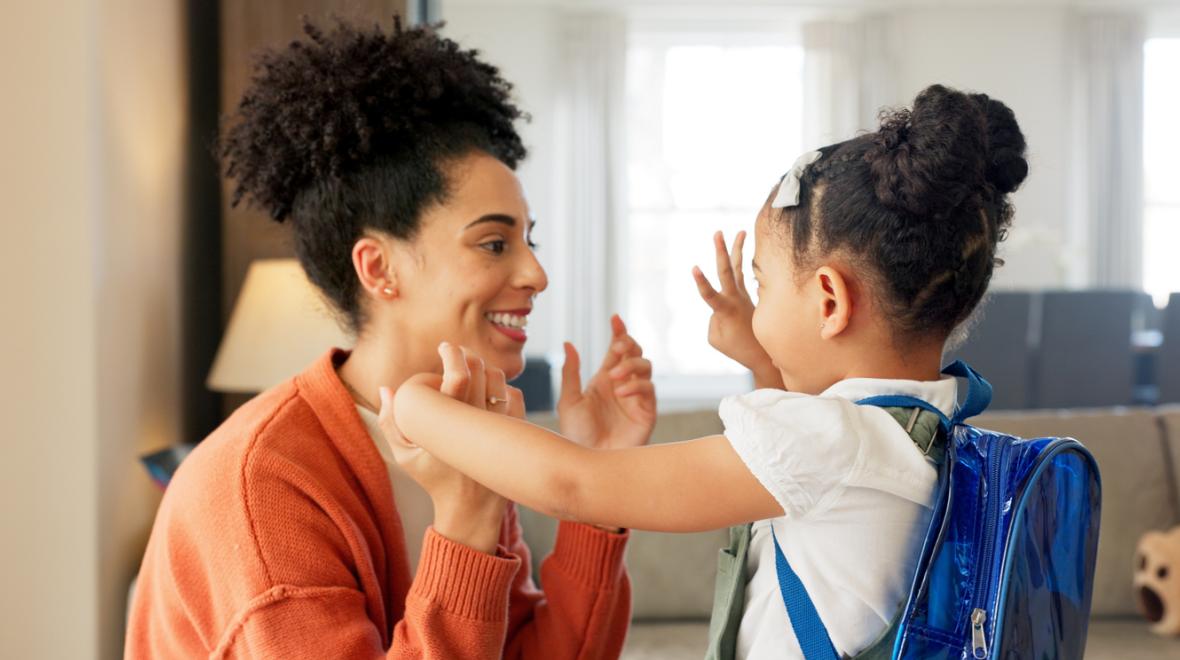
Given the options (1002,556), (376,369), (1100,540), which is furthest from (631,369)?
(1100,540)

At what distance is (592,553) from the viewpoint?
1.39 m

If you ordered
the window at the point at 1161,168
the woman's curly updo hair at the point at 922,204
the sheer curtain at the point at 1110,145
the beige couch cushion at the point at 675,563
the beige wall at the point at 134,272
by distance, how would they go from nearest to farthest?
1. the woman's curly updo hair at the point at 922,204
2. the beige wall at the point at 134,272
3. the beige couch cushion at the point at 675,563
4. the sheer curtain at the point at 1110,145
5. the window at the point at 1161,168

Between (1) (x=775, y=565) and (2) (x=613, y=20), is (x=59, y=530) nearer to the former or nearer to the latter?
(1) (x=775, y=565)

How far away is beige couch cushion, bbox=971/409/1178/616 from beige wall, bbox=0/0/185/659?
2025 millimetres

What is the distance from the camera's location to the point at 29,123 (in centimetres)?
222

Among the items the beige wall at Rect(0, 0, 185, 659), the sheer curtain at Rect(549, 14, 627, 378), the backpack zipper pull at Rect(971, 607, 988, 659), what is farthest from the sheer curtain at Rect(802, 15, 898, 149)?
the backpack zipper pull at Rect(971, 607, 988, 659)

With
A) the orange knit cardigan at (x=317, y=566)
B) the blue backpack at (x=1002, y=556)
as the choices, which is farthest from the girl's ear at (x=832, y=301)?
the orange knit cardigan at (x=317, y=566)

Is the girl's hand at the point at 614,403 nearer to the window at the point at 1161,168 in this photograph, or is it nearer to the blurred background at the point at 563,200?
the blurred background at the point at 563,200

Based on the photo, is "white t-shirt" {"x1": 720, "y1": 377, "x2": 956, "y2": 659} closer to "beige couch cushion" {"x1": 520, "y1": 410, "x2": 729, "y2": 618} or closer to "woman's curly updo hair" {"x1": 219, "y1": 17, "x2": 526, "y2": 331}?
"woman's curly updo hair" {"x1": 219, "y1": 17, "x2": 526, "y2": 331}

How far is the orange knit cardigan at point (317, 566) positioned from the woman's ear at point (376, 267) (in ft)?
0.31

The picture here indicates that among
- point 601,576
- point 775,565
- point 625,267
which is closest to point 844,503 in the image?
point 775,565

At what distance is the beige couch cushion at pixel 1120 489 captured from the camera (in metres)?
2.81

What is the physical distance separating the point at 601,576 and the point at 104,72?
63.3 inches

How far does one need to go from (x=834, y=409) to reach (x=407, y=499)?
0.63m
